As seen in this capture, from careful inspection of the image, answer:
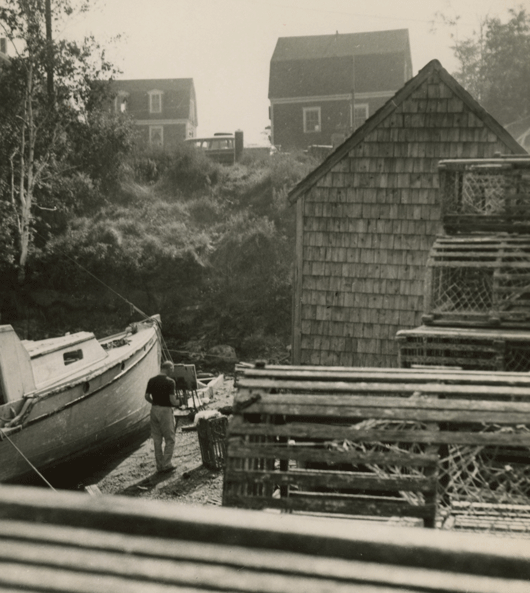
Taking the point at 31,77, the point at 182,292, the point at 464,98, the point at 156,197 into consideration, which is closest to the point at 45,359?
the point at 464,98

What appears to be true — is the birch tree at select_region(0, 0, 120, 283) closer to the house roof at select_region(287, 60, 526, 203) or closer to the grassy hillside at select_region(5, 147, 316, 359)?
the grassy hillside at select_region(5, 147, 316, 359)

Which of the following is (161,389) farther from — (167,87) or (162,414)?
(167,87)

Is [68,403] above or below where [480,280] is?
below

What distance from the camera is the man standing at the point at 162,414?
9.96 meters

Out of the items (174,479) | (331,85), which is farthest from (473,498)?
(331,85)

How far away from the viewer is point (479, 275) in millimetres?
9914

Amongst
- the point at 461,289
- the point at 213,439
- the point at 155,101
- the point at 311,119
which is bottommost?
the point at 213,439

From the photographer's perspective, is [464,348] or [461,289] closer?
[464,348]

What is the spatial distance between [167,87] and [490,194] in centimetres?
3627

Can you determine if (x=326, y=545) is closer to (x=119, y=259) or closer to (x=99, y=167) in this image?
(x=119, y=259)

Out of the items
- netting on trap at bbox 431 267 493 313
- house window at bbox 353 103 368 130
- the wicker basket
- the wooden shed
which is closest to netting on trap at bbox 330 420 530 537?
netting on trap at bbox 431 267 493 313

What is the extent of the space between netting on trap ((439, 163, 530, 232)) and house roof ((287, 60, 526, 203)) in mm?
2198

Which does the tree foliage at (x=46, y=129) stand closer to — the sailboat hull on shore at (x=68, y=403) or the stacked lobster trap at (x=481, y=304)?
the sailboat hull on shore at (x=68, y=403)

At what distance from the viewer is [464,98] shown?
12266 millimetres
